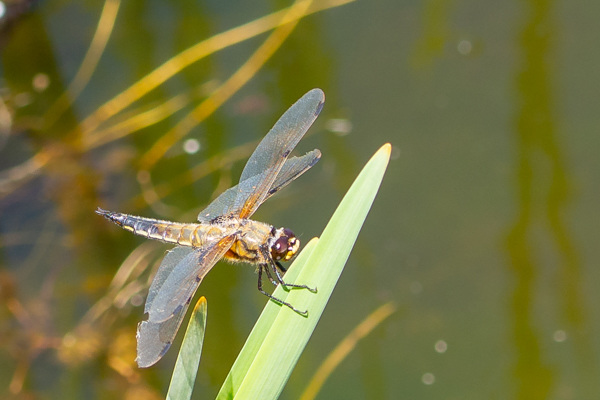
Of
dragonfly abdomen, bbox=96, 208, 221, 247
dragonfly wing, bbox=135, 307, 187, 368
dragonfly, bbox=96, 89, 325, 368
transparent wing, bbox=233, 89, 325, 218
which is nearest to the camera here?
dragonfly wing, bbox=135, 307, 187, 368

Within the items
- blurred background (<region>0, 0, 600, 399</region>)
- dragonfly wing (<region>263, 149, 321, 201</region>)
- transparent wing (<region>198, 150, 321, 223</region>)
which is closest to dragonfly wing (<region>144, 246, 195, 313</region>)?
transparent wing (<region>198, 150, 321, 223</region>)

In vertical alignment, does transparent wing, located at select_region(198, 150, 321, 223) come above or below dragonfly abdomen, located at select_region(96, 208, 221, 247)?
above

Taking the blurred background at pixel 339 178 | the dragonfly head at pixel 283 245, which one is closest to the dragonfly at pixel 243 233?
the dragonfly head at pixel 283 245

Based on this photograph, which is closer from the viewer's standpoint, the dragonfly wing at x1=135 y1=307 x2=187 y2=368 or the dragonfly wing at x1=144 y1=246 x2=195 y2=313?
the dragonfly wing at x1=135 y1=307 x2=187 y2=368

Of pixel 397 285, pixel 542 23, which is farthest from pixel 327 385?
pixel 542 23

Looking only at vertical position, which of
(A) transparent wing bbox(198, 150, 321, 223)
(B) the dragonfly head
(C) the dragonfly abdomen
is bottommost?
(C) the dragonfly abdomen

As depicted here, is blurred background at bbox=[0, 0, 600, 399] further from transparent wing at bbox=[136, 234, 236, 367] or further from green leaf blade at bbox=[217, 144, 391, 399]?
green leaf blade at bbox=[217, 144, 391, 399]
